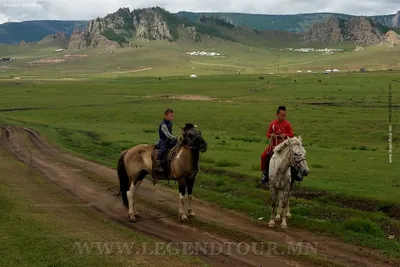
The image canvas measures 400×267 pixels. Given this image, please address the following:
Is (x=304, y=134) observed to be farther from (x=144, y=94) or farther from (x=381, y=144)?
(x=144, y=94)

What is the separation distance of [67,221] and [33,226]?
1.36 metres

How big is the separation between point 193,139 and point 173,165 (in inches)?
53.2

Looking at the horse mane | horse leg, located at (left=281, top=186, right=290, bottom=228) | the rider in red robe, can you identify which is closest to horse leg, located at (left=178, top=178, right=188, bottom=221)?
the rider in red robe

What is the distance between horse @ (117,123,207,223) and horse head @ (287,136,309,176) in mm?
3222

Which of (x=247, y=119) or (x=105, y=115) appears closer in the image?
(x=247, y=119)

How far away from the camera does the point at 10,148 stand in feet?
134

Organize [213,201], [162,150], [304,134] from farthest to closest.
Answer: [304,134]
[213,201]
[162,150]

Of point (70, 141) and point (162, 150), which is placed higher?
point (162, 150)

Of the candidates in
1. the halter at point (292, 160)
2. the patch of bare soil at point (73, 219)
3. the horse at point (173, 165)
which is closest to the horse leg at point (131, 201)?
the horse at point (173, 165)

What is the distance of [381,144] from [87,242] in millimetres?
38416

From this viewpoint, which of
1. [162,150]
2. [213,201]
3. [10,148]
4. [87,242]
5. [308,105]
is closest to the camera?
[87,242]

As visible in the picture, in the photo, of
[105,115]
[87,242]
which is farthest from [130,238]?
[105,115]

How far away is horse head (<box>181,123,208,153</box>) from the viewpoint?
57.8 ft

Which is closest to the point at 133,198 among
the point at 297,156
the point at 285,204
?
the point at 285,204
